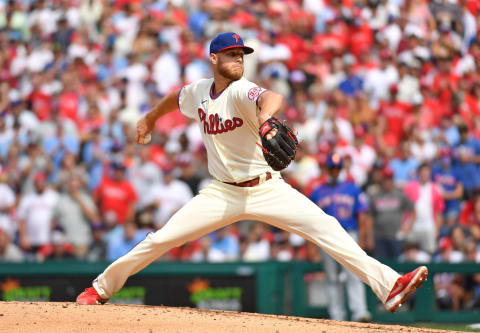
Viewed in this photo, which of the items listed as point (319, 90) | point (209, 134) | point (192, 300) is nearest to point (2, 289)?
point (192, 300)

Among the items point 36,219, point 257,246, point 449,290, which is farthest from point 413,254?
point 36,219

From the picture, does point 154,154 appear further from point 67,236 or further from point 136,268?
point 136,268

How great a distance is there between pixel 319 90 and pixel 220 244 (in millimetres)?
4045

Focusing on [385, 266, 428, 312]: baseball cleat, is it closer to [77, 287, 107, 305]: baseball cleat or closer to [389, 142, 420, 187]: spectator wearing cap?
[77, 287, 107, 305]: baseball cleat

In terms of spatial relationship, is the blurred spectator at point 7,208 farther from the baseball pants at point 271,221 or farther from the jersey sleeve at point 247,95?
the jersey sleeve at point 247,95

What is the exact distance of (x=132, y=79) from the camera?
15719mm

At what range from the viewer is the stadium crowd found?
12336mm

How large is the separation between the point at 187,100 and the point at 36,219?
5.94 metres

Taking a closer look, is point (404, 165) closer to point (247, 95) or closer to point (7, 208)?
point (7, 208)

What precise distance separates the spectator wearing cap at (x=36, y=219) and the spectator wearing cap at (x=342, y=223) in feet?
13.8

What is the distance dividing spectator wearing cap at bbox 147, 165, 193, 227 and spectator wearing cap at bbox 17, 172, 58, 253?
144 cm

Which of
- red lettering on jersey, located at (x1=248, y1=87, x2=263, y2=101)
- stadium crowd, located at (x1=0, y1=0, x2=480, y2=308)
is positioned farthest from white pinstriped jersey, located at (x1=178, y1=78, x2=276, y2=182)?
stadium crowd, located at (x1=0, y1=0, x2=480, y2=308)

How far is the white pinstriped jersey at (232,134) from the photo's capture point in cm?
678

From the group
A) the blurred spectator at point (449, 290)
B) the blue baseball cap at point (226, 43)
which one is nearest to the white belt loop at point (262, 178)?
the blue baseball cap at point (226, 43)
